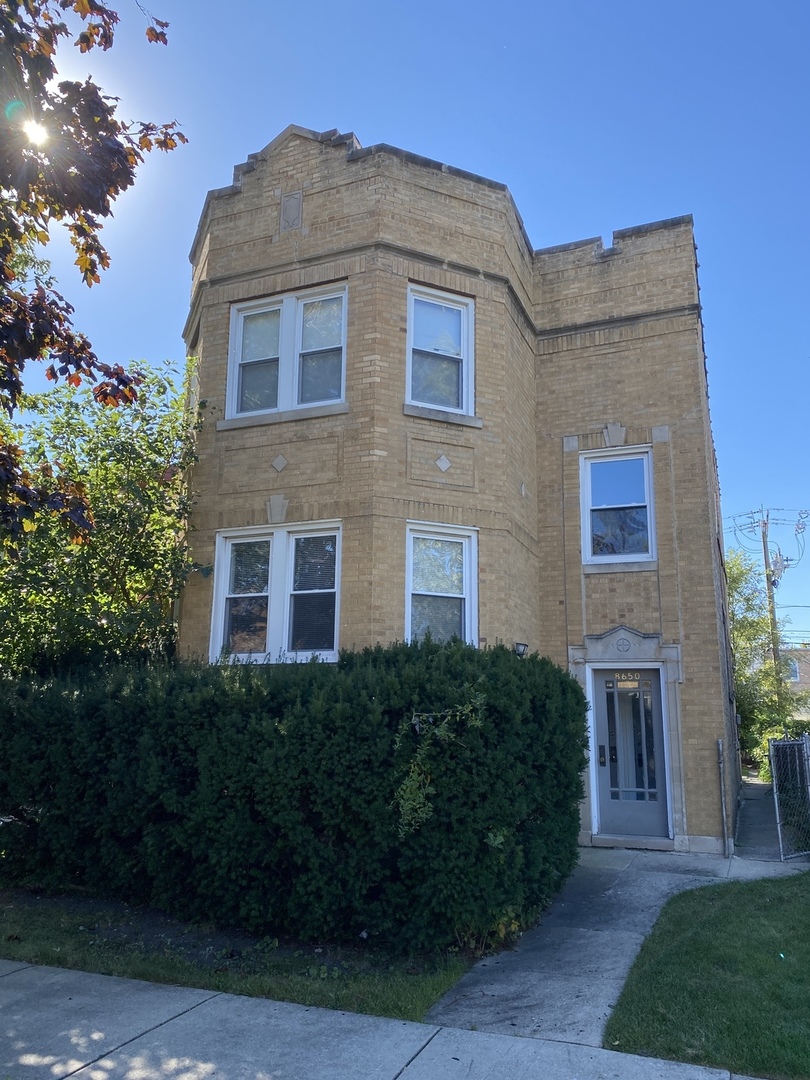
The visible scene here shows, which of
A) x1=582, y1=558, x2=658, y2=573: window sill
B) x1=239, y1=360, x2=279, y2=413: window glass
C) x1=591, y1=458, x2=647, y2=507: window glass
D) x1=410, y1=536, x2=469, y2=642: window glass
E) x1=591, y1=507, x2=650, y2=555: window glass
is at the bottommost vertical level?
x1=410, y1=536, x2=469, y2=642: window glass

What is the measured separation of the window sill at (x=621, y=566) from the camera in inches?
441

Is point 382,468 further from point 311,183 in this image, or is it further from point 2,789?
point 2,789

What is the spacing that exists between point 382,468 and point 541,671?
2.93 m

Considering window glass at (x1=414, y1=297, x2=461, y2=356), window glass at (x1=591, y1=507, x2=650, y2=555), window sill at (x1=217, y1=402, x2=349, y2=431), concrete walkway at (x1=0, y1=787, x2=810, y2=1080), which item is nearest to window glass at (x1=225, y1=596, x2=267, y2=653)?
window sill at (x1=217, y1=402, x2=349, y2=431)

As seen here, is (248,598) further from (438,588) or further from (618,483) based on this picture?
(618,483)

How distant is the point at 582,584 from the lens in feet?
37.7

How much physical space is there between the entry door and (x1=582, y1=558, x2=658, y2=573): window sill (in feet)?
4.24

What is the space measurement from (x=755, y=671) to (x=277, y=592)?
18.8 m

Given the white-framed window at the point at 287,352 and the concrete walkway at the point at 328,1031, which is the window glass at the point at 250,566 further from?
the concrete walkway at the point at 328,1031

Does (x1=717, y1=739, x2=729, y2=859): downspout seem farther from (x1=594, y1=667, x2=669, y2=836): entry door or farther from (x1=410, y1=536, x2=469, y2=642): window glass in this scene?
(x1=410, y1=536, x2=469, y2=642): window glass

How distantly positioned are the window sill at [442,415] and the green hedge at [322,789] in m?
3.07

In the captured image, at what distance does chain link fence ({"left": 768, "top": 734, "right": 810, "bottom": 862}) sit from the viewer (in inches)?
400

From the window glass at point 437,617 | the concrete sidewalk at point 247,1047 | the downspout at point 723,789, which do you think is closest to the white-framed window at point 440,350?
the window glass at point 437,617

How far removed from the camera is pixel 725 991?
5520 millimetres
